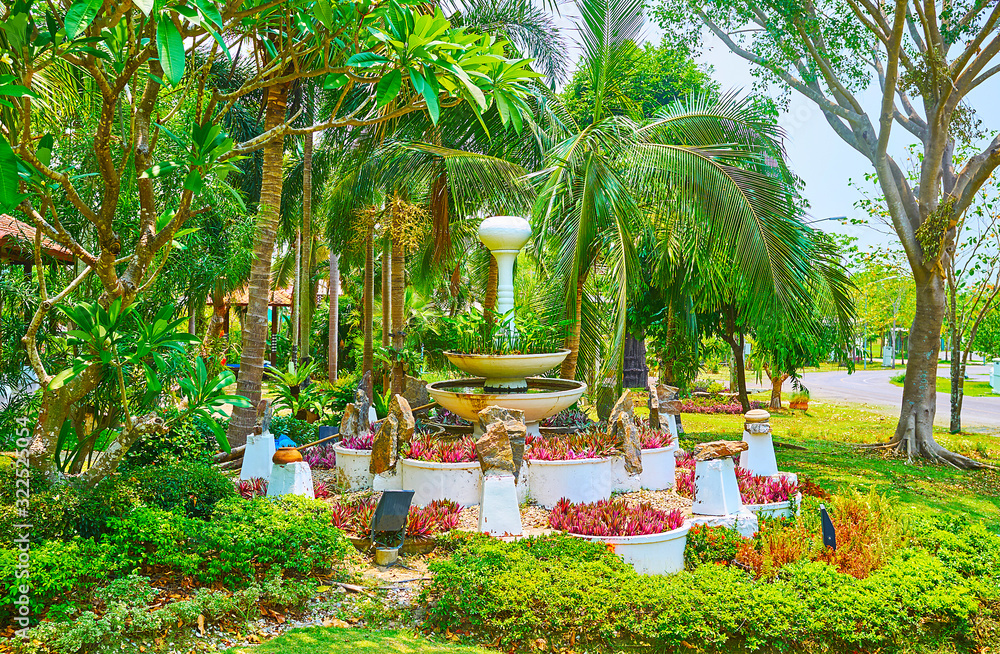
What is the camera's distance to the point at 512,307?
8211 mm

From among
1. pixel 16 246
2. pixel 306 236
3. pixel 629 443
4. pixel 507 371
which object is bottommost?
pixel 629 443

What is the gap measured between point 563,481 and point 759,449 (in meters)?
2.65

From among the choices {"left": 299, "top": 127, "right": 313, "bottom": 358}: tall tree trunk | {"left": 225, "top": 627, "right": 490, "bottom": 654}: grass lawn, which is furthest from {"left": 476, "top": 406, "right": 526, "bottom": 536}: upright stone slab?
{"left": 299, "top": 127, "right": 313, "bottom": 358}: tall tree trunk

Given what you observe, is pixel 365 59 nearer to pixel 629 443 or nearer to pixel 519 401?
pixel 519 401

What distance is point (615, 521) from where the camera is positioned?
20.2ft

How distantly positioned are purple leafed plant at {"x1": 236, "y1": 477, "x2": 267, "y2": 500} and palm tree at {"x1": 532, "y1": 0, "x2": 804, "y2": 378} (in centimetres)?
394

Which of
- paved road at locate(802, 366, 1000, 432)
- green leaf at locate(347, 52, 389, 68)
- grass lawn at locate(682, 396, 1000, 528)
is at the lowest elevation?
paved road at locate(802, 366, 1000, 432)

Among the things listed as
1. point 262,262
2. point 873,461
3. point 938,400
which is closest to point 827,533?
point 873,461

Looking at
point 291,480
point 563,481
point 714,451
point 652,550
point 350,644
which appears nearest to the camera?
point 350,644

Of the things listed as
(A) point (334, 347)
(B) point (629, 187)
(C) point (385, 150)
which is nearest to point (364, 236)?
(C) point (385, 150)

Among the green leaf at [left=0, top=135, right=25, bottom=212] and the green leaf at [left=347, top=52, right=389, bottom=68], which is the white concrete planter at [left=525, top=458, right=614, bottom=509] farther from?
the green leaf at [left=0, top=135, right=25, bottom=212]

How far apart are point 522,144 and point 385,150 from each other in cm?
260

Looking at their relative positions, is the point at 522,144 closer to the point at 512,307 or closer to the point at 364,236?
the point at 364,236

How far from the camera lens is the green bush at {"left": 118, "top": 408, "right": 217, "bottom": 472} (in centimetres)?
777
